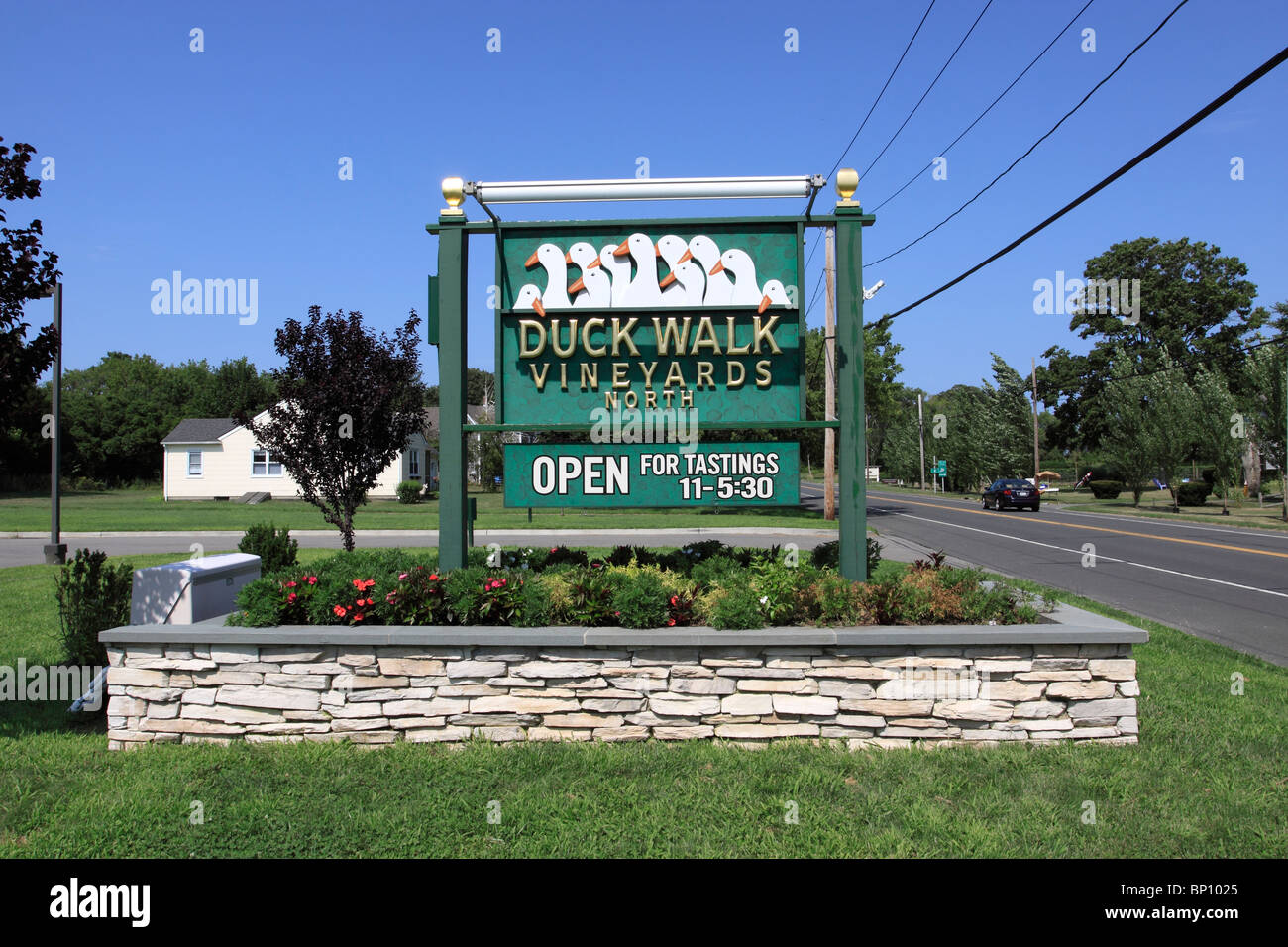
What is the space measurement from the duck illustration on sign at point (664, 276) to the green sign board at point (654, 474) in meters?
1.22

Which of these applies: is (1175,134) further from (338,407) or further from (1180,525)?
(1180,525)

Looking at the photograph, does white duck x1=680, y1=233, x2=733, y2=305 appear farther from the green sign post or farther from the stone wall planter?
Result: the stone wall planter

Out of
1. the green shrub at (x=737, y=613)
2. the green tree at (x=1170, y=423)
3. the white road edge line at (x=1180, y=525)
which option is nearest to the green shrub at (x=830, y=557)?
the green shrub at (x=737, y=613)

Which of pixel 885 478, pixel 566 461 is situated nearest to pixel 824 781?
pixel 566 461

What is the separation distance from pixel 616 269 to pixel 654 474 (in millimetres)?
1755

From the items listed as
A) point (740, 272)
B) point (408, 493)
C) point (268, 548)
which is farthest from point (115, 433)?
point (740, 272)

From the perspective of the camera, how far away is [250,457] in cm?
3916

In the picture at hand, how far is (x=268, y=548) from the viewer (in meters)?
8.28

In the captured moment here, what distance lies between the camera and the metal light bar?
21.1ft

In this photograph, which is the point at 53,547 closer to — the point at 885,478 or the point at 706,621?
the point at 706,621

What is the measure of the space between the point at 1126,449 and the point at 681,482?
37324 mm

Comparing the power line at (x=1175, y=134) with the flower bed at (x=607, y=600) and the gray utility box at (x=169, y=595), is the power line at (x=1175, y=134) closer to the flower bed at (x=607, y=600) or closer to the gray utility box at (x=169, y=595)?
the flower bed at (x=607, y=600)

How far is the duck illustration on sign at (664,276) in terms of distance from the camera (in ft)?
21.6

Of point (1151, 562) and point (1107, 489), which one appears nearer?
point (1151, 562)
